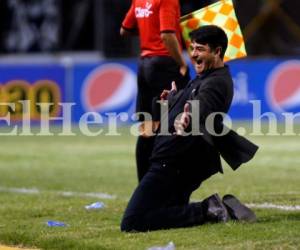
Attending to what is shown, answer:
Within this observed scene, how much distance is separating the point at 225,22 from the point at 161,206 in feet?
6.37

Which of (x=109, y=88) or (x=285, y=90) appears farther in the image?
(x=109, y=88)

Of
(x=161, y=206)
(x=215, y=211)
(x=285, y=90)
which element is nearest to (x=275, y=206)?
(x=215, y=211)

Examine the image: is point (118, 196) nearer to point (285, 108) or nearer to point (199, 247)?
point (199, 247)

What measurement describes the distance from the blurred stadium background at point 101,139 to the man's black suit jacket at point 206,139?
51 centimetres

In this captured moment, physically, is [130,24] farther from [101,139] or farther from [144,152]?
[101,139]

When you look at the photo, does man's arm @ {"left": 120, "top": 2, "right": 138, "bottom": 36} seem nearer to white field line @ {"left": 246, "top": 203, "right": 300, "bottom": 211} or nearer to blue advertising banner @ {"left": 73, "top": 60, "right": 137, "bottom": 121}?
white field line @ {"left": 246, "top": 203, "right": 300, "bottom": 211}

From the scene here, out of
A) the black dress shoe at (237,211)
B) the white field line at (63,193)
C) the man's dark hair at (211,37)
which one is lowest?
the white field line at (63,193)

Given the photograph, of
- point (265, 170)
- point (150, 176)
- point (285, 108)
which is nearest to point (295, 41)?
point (285, 108)

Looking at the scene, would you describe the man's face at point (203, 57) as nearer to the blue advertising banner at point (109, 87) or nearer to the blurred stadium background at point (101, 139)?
the blurred stadium background at point (101, 139)

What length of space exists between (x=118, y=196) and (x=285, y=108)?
11.1m

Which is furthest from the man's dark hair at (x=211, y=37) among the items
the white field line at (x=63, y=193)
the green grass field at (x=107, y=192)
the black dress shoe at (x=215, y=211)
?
the white field line at (x=63, y=193)

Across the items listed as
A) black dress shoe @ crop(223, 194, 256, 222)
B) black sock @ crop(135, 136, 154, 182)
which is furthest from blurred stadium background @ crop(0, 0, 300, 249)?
black sock @ crop(135, 136, 154, 182)

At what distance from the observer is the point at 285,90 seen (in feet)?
66.3

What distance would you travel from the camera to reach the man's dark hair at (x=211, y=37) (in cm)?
734
